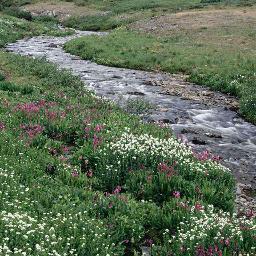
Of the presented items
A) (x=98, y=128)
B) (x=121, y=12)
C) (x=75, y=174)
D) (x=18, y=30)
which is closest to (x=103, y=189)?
(x=75, y=174)

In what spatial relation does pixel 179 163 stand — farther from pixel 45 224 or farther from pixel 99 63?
pixel 99 63

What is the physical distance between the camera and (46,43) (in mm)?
47781

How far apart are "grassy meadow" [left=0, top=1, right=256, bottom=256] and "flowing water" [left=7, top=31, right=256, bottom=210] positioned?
1591 mm

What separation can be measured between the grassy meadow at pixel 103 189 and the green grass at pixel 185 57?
9034 mm

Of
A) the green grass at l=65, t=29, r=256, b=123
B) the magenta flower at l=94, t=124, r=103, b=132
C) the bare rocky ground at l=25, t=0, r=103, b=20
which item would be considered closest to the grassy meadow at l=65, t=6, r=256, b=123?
the green grass at l=65, t=29, r=256, b=123

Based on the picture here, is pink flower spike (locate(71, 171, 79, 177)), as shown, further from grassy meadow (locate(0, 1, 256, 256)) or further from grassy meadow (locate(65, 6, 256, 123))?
grassy meadow (locate(65, 6, 256, 123))

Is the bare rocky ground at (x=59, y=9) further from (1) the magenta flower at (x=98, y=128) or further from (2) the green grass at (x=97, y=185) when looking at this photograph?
(1) the magenta flower at (x=98, y=128)

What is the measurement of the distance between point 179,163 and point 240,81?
1607cm

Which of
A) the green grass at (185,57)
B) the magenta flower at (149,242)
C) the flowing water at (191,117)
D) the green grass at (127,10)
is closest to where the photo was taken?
the magenta flower at (149,242)

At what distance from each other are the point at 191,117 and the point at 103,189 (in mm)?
10109

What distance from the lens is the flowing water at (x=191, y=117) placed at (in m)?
15.7

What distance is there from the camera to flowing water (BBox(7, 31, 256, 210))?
15707 millimetres

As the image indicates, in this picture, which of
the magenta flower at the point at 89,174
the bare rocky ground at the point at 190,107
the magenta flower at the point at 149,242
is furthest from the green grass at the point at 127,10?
the magenta flower at the point at 149,242

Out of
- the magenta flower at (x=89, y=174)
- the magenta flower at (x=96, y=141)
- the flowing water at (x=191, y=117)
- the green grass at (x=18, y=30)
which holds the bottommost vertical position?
the flowing water at (x=191, y=117)
